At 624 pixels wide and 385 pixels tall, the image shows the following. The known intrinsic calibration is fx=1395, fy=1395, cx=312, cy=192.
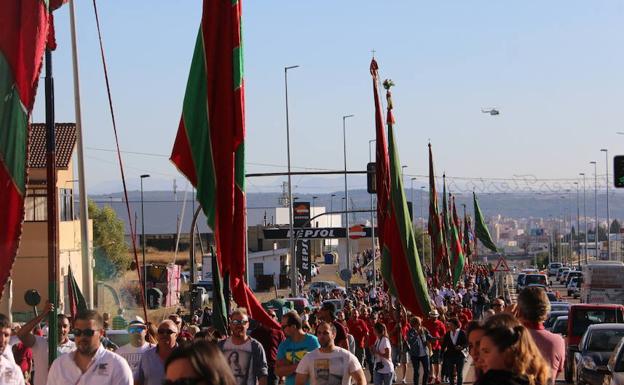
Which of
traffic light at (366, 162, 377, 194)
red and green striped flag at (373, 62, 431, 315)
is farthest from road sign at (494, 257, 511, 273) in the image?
red and green striped flag at (373, 62, 431, 315)

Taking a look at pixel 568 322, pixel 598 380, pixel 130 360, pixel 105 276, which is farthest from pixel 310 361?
pixel 105 276

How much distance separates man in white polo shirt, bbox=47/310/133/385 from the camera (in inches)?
366

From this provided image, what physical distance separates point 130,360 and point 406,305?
12.6 m

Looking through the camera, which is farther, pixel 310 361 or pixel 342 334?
pixel 342 334

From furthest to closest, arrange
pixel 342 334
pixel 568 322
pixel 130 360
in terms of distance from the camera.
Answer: pixel 568 322 → pixel 342 334 → pixel 130 360

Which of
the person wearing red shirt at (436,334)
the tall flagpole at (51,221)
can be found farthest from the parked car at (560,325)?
the tall flagpole at (51,221)

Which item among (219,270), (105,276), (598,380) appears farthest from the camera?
(105,276)

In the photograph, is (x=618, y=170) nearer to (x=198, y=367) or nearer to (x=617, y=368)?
(x=617, y=368)

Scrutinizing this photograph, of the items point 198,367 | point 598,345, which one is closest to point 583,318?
point 598,345

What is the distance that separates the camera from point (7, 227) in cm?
1041

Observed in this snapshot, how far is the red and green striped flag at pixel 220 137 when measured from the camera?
43.8 ft

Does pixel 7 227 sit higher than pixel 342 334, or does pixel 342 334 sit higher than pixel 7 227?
pixel 7 227

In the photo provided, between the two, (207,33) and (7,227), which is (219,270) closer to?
(207,33)

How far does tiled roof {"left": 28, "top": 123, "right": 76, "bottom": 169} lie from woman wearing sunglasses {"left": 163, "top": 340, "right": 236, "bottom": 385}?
44156 millimetres
